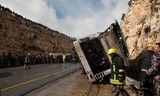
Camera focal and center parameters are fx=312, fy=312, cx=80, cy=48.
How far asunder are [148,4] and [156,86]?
17493 mm

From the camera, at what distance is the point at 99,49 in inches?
695

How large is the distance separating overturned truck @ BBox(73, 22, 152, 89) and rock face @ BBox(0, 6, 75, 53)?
34307mm

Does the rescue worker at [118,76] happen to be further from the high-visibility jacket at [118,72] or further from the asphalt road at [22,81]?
the asphalt road at [22,81]

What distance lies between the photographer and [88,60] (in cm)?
1772

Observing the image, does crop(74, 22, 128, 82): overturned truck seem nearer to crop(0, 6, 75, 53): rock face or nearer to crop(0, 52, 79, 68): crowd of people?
crop(0, 52, 79, 68): crowd of people

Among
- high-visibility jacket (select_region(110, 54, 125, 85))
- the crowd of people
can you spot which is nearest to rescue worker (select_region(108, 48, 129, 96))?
high-visibility jacket (select_region(110, 54, 125, 85))

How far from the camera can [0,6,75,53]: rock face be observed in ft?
176

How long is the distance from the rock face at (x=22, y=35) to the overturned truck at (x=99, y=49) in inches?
1351

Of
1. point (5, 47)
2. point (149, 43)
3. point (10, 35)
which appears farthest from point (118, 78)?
point (10, 35)

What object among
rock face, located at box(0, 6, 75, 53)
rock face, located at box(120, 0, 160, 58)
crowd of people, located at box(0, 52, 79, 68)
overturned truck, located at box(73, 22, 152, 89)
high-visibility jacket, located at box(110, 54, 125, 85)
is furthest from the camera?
rock face, located at box(0, 6, 75, 53)

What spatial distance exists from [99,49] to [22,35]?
4587 centimetres

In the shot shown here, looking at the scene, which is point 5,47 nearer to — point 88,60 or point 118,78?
point 88,60

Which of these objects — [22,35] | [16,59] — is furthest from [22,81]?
[22,35]

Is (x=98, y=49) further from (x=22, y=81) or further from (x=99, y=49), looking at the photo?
(x=22, y=81)
